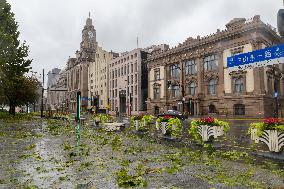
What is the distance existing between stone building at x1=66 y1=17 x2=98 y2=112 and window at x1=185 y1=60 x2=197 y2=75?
56111mm

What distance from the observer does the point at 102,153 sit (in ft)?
34.1

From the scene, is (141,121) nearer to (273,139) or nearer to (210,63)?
(273,139)

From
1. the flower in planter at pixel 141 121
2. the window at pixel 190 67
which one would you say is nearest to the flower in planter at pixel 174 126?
the flower in planter at pixel 141 121

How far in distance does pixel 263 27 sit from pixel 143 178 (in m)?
42.9

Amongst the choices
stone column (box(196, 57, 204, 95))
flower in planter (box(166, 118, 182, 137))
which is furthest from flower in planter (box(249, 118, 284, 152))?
stone column (box(196, 57, 204, 95))

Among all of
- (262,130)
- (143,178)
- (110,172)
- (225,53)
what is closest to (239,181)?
(143,178)

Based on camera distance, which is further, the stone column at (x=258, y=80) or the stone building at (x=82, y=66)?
the stone building at (x=82, y=66)

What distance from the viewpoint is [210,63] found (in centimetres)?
5025

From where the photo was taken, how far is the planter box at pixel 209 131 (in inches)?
477

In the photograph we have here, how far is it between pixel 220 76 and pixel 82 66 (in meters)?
72.4

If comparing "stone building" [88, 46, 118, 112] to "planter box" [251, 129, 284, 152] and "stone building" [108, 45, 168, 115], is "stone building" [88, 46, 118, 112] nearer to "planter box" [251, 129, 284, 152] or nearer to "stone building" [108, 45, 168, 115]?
"stone building" [108, 45, 168, 115]

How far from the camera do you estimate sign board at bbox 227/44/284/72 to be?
5836mm

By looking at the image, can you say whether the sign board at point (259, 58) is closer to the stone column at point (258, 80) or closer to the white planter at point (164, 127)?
the white planter at point (164, 127)

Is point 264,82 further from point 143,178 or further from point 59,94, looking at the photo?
point 59,94
